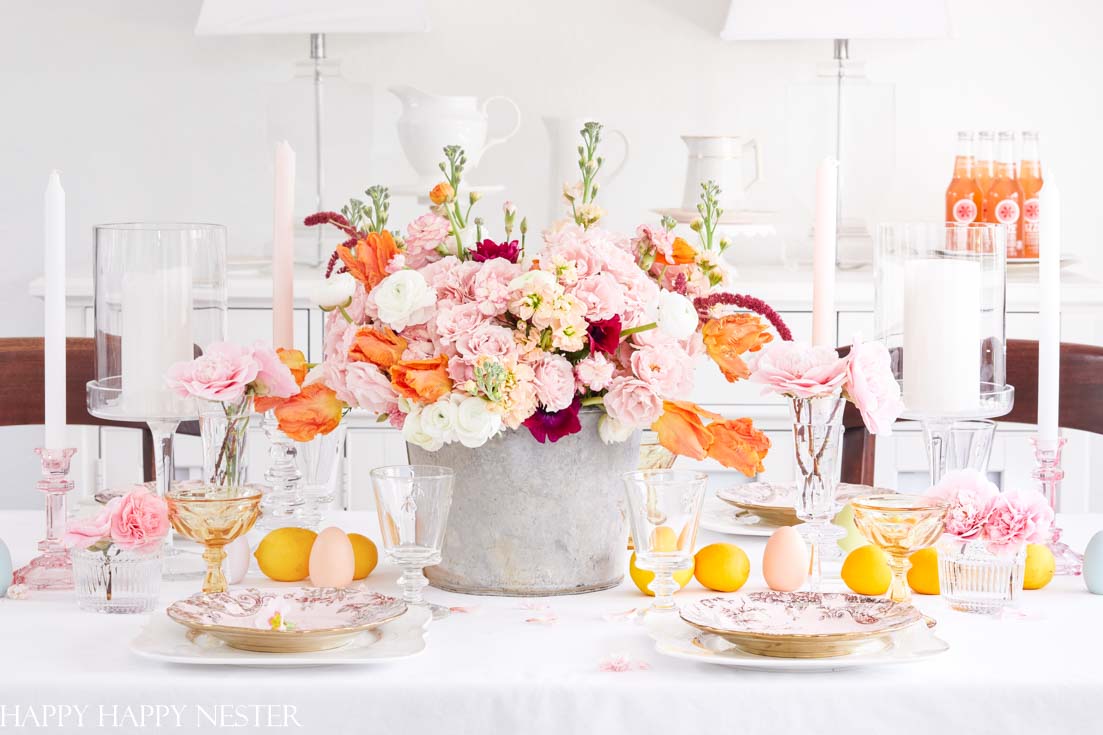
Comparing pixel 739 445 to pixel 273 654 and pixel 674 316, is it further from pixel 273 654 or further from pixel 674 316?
pixel 273 654

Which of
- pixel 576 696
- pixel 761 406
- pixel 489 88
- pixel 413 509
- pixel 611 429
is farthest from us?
pixel 489 88

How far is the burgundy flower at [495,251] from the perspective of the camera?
1.14 metres

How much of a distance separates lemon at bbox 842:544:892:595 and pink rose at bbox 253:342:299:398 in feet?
1.60

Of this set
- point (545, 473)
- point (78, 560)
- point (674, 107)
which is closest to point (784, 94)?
point (674, 107)

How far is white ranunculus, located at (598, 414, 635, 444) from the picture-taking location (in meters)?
1.16

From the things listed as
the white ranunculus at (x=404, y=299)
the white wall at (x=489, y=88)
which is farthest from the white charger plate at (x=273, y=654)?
the white wall at (x=489, y=88)

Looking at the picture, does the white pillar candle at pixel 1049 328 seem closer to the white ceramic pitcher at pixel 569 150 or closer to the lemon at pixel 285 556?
the lemon at pixel 285 556

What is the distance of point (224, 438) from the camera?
118cm

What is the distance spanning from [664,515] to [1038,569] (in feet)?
1.20

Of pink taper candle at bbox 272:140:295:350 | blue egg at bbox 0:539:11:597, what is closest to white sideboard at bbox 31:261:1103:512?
pink taper candle at bbox 272:140:295:350

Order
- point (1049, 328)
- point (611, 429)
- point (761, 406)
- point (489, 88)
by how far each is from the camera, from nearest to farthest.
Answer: point (611, 429)
point (1049, 328)
point (761, 406)
point (489, 88)

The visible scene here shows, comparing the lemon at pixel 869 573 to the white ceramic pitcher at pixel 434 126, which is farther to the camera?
the white ceramic pitcher at pixel 434 126

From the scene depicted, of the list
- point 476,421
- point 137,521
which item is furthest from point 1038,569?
point 137,521

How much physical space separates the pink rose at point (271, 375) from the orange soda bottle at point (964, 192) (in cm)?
163
